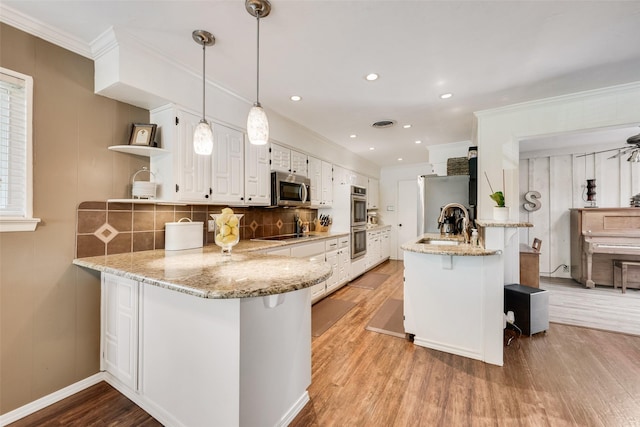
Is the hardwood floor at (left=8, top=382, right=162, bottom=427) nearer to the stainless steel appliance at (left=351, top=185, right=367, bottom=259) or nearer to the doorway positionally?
the stainless steel appliance at (left=351, top=185, right=367, bottom=259)

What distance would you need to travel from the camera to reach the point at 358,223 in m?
4.81

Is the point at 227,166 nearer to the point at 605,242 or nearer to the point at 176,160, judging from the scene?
the point at 176,160

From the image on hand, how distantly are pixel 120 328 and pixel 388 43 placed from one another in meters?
2.80

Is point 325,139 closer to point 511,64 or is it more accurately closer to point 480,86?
point 480,86

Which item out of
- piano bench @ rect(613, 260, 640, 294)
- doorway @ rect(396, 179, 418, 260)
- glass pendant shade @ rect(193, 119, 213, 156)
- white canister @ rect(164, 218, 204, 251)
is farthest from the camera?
doorway @ rect(396, 179, 418, 260)

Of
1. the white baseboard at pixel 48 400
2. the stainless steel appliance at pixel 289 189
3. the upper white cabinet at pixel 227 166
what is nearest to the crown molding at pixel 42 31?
the upper white cabinet at pixel 227 166

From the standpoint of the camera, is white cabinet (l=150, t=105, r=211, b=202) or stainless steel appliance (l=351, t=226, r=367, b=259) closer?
white cabinet (l=150, t=105, r=211, b=202)

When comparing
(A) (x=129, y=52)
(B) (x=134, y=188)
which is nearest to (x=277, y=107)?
(A) (x=129, y=52)

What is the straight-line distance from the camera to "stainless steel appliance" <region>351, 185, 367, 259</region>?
15.1 ft

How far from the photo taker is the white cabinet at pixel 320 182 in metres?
4.12

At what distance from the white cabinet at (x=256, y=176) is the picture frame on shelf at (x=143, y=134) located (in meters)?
0.92

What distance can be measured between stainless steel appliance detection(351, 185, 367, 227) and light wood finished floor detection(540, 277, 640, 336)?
2.87 m

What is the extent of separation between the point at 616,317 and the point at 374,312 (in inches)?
111

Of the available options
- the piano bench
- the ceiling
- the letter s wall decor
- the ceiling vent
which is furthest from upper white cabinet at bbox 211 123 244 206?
the piano bench
